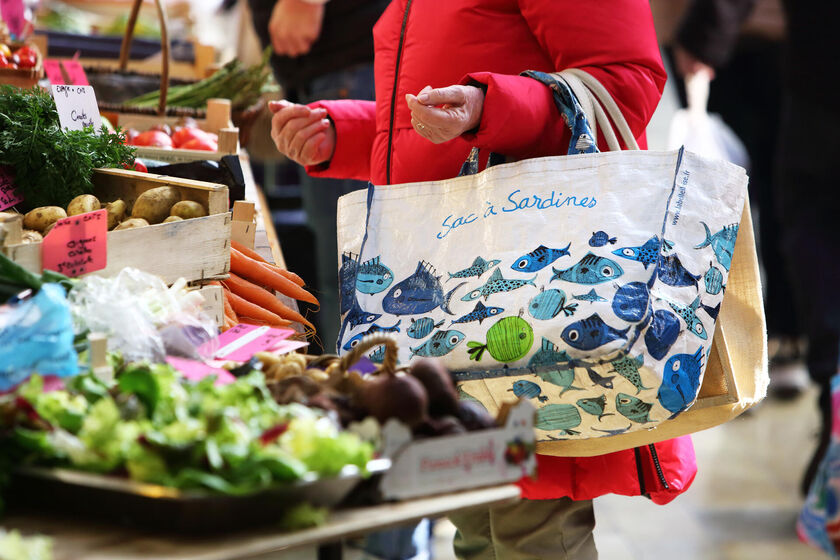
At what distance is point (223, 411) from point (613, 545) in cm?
280

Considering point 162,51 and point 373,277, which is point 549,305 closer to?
point 373,277

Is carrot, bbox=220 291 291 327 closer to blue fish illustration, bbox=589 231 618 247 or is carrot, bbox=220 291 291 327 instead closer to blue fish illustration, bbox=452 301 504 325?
blue fish illustration, bbox=452 301 504 325

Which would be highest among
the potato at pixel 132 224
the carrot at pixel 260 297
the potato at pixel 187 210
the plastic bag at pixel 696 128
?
the potato at pixel 132 224

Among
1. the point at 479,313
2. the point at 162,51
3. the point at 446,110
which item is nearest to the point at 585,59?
the point at 446,110

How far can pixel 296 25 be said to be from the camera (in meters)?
3.09

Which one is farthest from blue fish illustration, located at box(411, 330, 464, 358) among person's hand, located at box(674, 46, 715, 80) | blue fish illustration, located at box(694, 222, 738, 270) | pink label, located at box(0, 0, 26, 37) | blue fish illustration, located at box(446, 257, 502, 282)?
person's hand, located at box(674, 46, 715, 80)

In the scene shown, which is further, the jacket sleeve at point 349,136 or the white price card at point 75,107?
the jacket sleeve at point 349,136

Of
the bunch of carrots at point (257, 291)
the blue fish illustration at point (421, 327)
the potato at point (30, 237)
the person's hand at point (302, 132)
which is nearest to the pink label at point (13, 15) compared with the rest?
the person's hand at point (302, 132)

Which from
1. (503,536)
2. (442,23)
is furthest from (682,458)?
(442,23)

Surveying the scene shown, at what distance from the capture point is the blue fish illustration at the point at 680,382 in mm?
1502

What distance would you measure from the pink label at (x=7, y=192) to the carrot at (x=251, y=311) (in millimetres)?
438

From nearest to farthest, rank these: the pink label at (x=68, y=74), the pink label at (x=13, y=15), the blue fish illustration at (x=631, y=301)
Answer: the blue fish illustration at (x=631, y=301), the pink label at (x=68, y=74), the pink label at (x=13, y=15)

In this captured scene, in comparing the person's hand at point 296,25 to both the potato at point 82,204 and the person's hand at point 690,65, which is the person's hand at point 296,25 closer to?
the potato at point 82,204

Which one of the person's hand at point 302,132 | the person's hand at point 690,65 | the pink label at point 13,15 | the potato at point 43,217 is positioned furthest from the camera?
the person's hand at point 690,65
